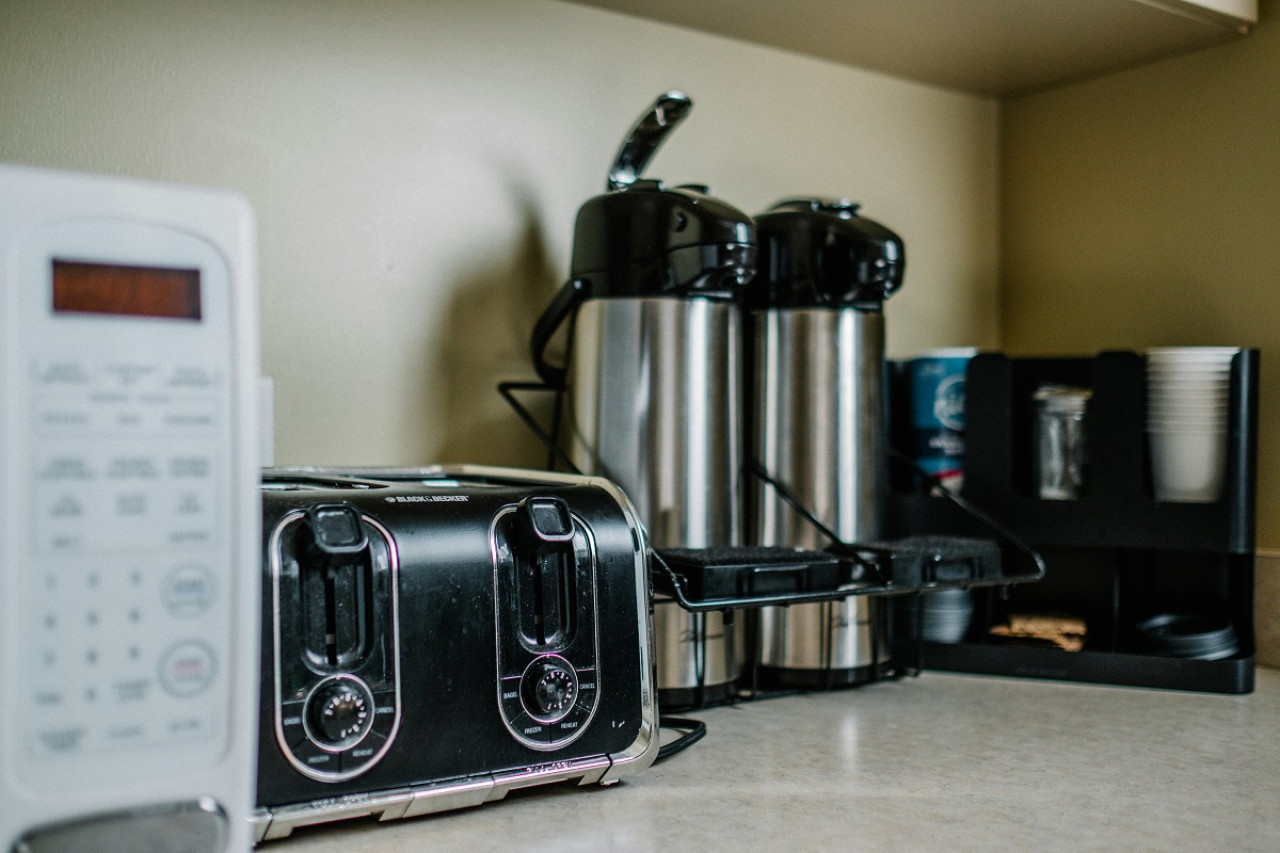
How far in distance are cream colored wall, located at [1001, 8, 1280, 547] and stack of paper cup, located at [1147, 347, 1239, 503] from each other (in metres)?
0.16

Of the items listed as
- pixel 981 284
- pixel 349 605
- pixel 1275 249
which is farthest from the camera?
pixel 981 284

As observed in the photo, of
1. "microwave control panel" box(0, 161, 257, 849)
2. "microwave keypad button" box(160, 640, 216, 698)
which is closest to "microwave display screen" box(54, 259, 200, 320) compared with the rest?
"microwave control panel" box(0, 161, 257, 849)

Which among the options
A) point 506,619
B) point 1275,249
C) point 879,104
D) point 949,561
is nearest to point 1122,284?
point 1275,249

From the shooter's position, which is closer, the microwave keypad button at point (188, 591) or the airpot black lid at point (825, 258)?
the microwave keypad button at point (188, 591)

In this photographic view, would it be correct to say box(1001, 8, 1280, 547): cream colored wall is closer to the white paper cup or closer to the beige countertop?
the white paper cup

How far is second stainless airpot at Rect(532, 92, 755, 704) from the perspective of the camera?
99 centimetres

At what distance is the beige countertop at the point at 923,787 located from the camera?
0.68 metres

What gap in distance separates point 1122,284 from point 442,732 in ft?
3.58

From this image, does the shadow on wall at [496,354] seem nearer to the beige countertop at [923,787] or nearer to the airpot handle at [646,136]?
the airpot handle at [646,136]

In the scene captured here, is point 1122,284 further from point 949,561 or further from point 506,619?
point 506,619

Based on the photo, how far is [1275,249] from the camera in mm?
1261

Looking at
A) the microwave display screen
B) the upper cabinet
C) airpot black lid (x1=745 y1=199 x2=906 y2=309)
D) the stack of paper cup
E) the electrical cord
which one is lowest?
the electrical cord

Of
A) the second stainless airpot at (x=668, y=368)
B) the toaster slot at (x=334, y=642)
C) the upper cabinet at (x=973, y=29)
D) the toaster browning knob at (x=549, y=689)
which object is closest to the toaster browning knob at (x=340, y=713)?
the toaster slot at (x=334, y=642)

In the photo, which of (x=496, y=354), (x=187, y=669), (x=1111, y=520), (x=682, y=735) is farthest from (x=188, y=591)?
(x=1111, y=520)
